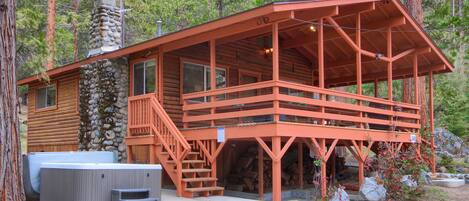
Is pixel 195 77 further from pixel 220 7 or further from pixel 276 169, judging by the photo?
pixel 220 7

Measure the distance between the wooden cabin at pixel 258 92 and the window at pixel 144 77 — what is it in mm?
25

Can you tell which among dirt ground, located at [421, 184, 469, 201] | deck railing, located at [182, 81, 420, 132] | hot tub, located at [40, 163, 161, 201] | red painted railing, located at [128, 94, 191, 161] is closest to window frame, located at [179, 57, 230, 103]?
deck railing, located at [182, 81, 420, 132]

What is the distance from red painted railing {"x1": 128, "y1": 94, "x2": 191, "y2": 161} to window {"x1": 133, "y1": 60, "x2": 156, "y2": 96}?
748mm

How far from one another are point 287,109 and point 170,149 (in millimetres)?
2744

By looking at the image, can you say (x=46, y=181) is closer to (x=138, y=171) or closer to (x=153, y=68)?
(x=138, y=171)

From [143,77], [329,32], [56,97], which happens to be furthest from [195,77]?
[56,97]

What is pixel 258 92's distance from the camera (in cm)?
1441

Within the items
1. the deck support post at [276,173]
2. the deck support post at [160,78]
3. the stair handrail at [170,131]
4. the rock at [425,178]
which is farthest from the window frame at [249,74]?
the rock at [425,178]

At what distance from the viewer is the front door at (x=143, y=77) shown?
12.6 m

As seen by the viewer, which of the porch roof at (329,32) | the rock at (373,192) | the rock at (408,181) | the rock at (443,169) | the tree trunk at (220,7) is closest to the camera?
the porch roof at (329,32)

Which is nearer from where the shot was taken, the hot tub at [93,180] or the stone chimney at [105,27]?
the hot tub at [93,180]

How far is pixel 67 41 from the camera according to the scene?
83.4ft

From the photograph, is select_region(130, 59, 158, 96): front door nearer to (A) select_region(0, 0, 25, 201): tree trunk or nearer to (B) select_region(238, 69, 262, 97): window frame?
(B) select_region(238, 69, 262, 97): window frame

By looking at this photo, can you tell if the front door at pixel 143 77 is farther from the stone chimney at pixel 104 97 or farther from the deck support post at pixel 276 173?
the deck support post at pixel 276 173
